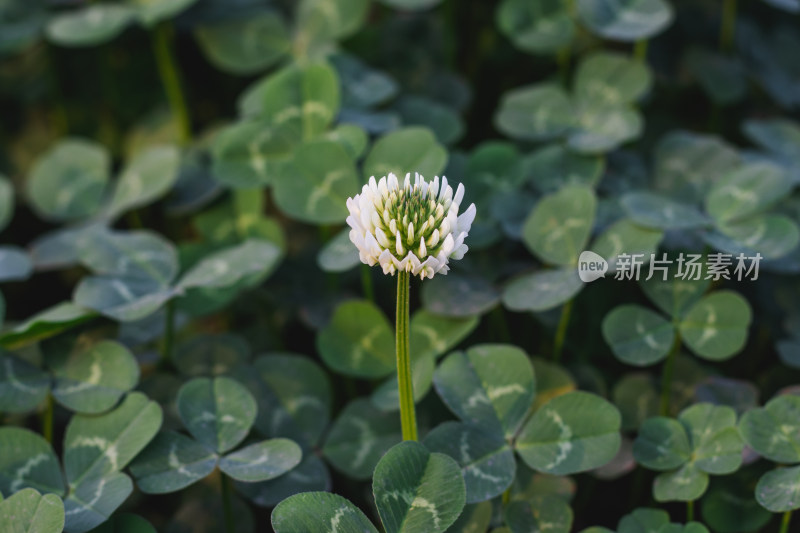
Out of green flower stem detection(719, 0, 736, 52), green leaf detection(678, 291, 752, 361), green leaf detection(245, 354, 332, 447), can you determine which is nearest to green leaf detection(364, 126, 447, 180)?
green leaf detection(245, 354, 332, 447)

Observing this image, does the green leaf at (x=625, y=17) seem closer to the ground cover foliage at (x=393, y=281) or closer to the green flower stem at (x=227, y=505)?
the ground cover foliage at (x=393, y=281)

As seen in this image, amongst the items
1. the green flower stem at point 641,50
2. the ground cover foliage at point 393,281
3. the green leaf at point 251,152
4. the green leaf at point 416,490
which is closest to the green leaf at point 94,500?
the ground cover foliage at point 393,281

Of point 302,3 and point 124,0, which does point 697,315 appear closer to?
point 302,3

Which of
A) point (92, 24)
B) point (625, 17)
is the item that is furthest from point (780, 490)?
point (92, 24)

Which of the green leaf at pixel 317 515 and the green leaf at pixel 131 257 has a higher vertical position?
the green leaf at pixel 317 515

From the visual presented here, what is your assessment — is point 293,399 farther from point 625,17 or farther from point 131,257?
point 625,17

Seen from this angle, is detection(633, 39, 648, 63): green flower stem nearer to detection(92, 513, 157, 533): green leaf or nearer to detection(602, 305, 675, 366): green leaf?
detection(602, 305, 675, 366): green leaf
